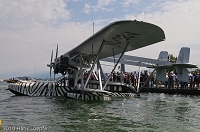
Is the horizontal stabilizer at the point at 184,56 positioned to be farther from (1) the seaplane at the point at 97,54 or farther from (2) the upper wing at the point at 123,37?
(2) the upper wing at the point at 123,37

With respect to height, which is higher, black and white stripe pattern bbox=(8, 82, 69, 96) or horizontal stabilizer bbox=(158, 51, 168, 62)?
horizontal stabilizer bbox=(158, 51, 168, 62)

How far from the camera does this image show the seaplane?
11.1 m

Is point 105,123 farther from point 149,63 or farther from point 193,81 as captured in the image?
point 193,81

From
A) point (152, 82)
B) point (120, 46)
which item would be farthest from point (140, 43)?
point (152, 82)

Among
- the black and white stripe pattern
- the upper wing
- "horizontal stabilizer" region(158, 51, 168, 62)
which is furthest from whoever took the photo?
"horizontal stabilizer" region(158, 51, 168, 62)

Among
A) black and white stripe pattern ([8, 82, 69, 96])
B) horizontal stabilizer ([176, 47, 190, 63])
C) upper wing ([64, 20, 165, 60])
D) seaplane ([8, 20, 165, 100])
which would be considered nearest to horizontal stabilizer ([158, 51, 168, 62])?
horizontal stabilizer ([176, 47, 190, 63])

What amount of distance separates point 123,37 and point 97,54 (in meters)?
1.86

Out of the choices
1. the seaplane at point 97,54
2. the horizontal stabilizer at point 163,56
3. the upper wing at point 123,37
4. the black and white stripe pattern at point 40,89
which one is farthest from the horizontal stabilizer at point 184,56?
the black and white stripe pattern at point 40,89

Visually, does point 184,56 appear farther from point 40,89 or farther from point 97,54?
point 40,89

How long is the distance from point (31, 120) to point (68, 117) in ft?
4.06

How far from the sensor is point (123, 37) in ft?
41.1

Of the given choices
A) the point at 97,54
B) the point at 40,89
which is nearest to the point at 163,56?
the point at 97,54

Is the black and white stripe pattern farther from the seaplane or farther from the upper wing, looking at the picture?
the upper wing

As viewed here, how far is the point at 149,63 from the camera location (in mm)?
22391
